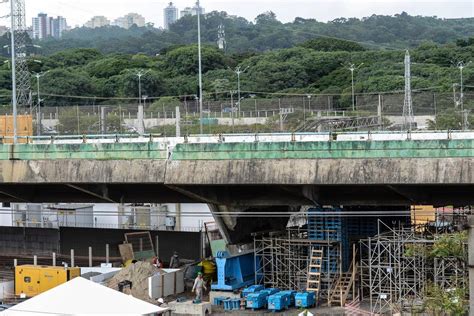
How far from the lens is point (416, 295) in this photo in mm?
30859

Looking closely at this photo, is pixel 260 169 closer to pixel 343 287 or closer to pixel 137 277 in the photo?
pixel 343 287

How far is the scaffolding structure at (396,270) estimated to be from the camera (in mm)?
30773

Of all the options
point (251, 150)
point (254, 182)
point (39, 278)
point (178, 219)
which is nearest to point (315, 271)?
point (254, 182)

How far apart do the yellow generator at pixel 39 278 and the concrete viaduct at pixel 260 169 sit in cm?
314

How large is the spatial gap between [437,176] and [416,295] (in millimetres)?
4286

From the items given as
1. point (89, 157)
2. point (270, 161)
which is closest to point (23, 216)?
point (89, 157)

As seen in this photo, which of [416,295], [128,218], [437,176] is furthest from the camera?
[128,218]

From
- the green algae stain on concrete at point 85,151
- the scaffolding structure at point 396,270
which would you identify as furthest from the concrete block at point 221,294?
the green algae stain on concrete at point 85,151

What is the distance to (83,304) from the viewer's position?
87.7 feet

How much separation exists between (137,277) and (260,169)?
636 centimetres

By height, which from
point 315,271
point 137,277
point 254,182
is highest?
point 254,182

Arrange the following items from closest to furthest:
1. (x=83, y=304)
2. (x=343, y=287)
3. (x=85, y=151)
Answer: (x=83, y=304) → (x=343, y=287) → (x=85, y=151)

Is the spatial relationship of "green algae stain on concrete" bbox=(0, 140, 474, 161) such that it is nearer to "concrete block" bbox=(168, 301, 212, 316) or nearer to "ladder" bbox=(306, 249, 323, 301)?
"ladder" bbox=(306, 249, 323, 301)

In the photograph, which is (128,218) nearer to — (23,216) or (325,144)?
(23,216)
